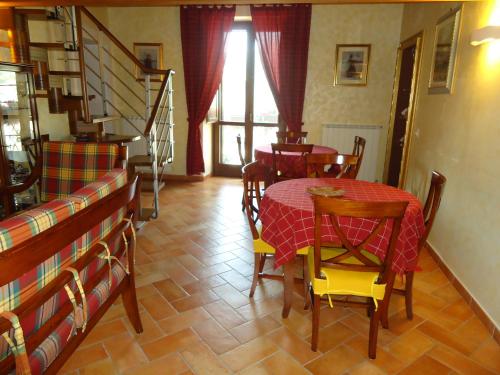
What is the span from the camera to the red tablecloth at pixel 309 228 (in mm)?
2006

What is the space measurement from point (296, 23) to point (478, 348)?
177 inches

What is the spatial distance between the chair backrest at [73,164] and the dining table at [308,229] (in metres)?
1.18

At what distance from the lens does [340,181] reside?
274 cm

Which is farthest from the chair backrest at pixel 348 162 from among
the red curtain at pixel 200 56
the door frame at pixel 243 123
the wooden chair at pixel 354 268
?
the red curtain at pixel 200 56

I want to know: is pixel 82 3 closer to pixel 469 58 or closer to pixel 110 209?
pixel 110 209

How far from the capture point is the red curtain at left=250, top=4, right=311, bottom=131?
16.7ft

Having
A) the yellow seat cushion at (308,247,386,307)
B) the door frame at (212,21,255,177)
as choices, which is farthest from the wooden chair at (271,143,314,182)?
the door frame at (212,21,255,177)

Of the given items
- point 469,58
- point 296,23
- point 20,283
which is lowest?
point 20,283

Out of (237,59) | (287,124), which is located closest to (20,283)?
(287,124)

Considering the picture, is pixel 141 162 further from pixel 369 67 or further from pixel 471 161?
pixel 369 67

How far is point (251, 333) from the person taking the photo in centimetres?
217

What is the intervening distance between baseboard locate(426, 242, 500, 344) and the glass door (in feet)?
10.9

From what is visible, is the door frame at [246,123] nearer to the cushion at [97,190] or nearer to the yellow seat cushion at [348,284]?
the yellow seat cushion at [348,284]

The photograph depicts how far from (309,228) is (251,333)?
0.75 meters
